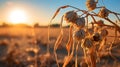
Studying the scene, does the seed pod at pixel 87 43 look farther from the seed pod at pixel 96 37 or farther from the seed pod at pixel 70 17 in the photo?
the seed pod at pixel 70 17

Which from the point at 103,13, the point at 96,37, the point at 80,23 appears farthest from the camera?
the point at 103,13

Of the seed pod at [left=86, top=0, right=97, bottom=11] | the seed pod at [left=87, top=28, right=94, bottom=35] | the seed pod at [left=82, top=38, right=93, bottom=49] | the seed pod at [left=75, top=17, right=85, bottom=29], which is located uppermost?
the seed pod at [left=86, top=0, right=97, bottom=11]

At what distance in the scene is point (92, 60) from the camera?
6.57 ft

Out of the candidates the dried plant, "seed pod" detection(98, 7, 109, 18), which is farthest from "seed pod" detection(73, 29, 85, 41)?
"seed pod" detection(98, 7, 109, 18)

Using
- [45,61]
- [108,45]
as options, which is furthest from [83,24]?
[45,61]

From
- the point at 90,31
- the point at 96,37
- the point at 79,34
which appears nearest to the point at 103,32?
the point at 90,31

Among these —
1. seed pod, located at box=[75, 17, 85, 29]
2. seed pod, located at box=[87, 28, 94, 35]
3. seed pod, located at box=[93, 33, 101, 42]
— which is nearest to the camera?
seed pod, located at box=[75, 17, 85, 29]

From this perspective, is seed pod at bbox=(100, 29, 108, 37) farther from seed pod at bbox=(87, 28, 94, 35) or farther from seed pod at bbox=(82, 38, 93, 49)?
seed pod at bbox=(82, 38, 93, 49)

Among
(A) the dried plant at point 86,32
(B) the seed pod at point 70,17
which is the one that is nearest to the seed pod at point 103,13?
(A) the dried plant at point 86,32

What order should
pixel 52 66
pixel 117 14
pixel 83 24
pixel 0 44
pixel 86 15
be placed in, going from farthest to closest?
1. pixel 0 44
2. pixel 52 66
3. pixel 117 14
4. pixel 86 15
5. pixel 83 24

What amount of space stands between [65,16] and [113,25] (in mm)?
373

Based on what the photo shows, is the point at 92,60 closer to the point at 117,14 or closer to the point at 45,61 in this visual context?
the point at 117,14

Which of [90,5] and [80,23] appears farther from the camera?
[90,5]

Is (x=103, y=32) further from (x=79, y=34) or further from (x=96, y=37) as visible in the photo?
(x=79, y=34)
